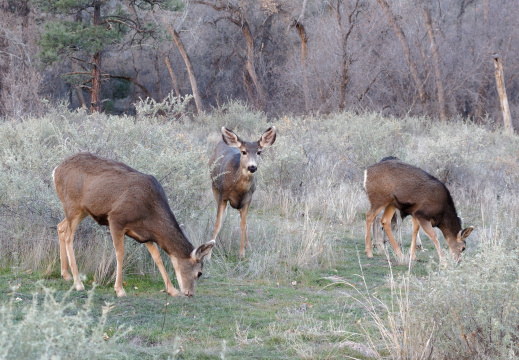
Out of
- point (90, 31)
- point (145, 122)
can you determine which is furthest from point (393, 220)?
point (90, 31)

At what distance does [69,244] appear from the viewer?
702cm

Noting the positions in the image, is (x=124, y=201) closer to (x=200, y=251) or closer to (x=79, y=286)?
(x=200, y=251)

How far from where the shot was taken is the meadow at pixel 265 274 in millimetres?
4477

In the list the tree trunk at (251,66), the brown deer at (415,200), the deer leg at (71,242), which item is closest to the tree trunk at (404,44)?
the tree trunk at (251,66)

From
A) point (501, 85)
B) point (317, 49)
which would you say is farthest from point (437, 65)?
point (317, 49)

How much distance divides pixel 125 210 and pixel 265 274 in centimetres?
248

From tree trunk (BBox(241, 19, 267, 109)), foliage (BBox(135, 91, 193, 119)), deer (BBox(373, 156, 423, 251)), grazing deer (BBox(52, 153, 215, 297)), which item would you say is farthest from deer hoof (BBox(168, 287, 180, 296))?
tree trunk (BBox(241, 19, 267, 109))

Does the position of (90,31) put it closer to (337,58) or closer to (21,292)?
(337,58)

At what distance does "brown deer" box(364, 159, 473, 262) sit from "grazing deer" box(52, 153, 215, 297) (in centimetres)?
371

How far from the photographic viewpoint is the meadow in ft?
14.7

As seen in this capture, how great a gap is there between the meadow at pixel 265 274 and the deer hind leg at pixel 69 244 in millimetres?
168

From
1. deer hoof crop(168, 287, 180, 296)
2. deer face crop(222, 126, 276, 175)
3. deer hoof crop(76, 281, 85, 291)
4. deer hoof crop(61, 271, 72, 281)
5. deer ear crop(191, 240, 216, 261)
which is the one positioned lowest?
deer hoof crop(61, 271, 72, 281)

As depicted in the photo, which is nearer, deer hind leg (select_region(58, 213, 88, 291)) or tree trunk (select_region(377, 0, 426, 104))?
deer hind leg (select_region(58, 213, 88, 291))

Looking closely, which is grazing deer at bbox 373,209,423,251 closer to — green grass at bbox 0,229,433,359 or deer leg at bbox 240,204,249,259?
green grass at bbox 0,229,433,359
